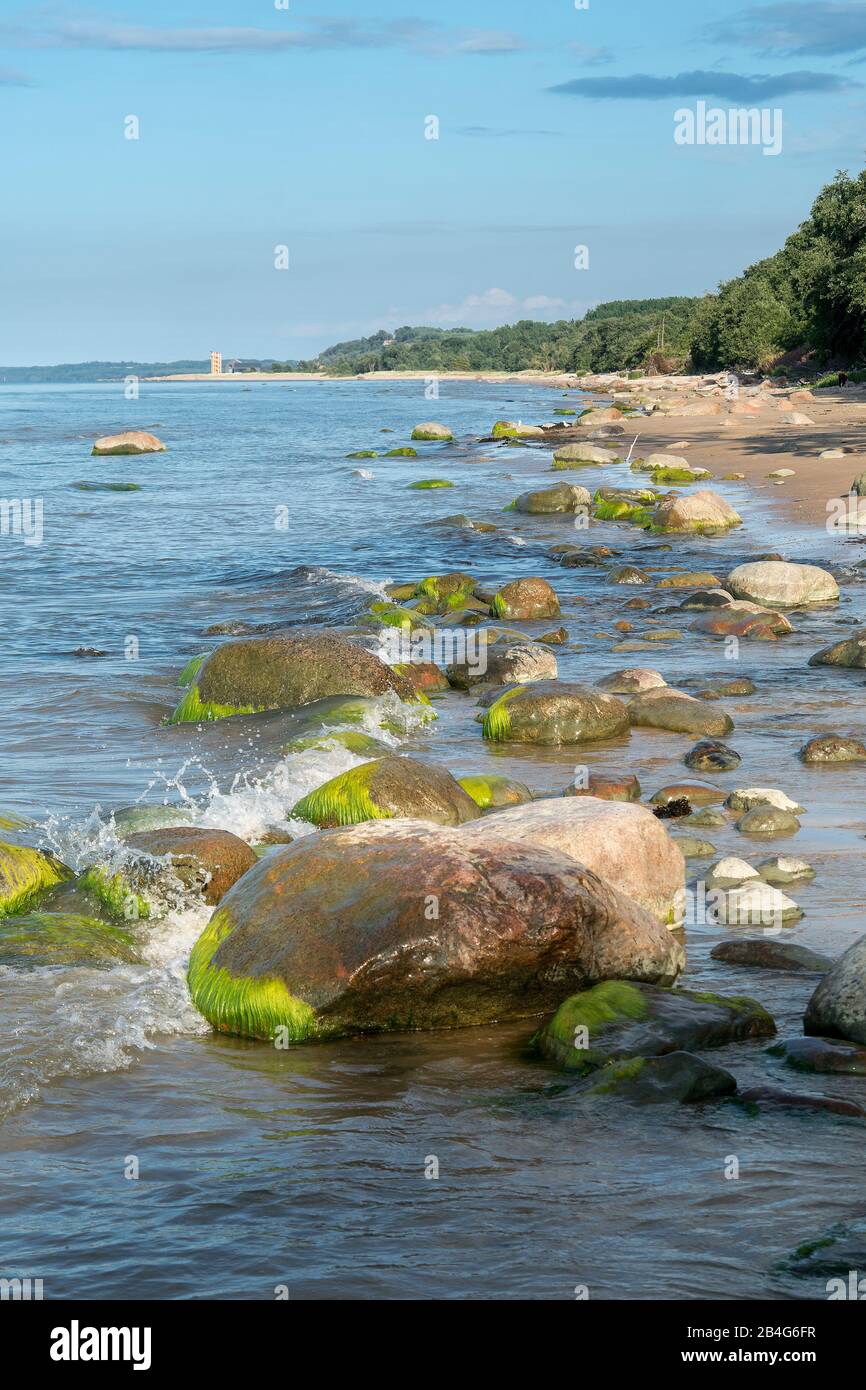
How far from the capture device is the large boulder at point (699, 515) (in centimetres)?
2614

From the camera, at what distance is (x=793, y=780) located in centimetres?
1029

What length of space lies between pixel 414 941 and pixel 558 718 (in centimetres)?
584

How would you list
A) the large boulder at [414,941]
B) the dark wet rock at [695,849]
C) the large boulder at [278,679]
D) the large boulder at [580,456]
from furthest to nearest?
the large boulder at [580,456], the large boulder at [278,679], the dark wet rock at [695,849], the large boulder at [414,941]

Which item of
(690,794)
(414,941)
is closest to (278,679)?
(690,794)

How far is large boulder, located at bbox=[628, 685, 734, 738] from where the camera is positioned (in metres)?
11.9

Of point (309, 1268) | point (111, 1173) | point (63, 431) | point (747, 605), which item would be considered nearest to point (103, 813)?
point (111, 1173)

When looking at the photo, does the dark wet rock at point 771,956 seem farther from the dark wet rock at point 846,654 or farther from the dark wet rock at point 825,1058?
the dark wet rock at point 846,654

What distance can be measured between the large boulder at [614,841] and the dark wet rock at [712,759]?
308 cm

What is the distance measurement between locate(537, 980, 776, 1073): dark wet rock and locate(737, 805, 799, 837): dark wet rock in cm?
285

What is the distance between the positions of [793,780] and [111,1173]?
6584mm

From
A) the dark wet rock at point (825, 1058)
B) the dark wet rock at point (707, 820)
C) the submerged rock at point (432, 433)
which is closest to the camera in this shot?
the dark wet rock at point (825, 1058)

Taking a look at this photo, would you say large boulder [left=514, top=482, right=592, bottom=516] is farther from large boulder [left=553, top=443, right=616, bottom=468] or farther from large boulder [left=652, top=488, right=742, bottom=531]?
large boulder [left=553, top=443, right=616, bottom=468]

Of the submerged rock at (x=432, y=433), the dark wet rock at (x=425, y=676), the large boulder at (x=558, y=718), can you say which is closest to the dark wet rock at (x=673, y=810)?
the large boulder at (x=558, y=718)
